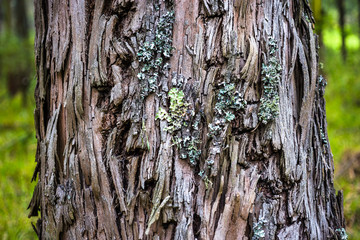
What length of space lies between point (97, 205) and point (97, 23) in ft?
2.47

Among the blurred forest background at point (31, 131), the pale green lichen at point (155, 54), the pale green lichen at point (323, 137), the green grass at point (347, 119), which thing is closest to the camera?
the pale green lichen at point (155, 54)

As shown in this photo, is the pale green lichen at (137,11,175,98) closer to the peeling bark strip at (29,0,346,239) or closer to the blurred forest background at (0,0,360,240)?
the peeling bark strip at (29,0,346,239)

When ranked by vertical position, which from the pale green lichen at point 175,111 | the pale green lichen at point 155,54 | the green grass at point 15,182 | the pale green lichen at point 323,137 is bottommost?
the green grass at point 15,182

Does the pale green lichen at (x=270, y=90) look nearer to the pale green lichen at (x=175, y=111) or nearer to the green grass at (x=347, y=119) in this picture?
the pale green lichen at (x=175, y=111)

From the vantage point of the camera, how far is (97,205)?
1.26 m

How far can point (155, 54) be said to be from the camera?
121cm

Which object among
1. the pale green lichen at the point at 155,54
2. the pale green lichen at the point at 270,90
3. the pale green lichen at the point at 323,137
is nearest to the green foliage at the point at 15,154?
the pale green lichen at the point at 155,54

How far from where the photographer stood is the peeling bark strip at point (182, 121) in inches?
47.1

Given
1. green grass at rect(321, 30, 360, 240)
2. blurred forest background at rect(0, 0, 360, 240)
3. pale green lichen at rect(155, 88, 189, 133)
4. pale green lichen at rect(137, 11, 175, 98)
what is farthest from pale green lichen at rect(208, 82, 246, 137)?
green grass at rect(321, 30, 360, 240)

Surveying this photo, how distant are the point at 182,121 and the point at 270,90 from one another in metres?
0.38

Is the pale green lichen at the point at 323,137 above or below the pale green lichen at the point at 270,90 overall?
below

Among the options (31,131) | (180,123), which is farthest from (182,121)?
(31,131)

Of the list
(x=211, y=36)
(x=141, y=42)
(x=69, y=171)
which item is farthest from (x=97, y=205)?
(x=211, y=36)

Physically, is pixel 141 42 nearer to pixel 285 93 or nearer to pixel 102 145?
pixel 102 145
